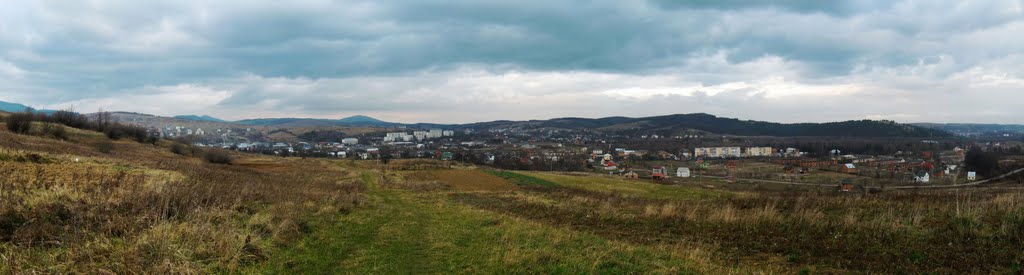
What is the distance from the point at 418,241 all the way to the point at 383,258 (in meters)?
2.07

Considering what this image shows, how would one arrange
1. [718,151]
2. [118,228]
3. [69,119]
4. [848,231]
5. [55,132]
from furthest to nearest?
[718,151] → [69,119] → [55,132] → [848,231] → [118,228]

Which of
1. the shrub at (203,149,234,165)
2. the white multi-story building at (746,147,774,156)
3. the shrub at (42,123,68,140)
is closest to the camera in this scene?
the shrub at (42,123,68,140)

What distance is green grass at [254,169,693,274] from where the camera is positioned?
28.0 feet

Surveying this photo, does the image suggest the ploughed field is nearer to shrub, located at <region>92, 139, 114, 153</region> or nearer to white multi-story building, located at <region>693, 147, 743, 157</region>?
shrub, located at <region>92, 139, 114, 153</region>

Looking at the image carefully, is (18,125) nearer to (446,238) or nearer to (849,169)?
(446,238)

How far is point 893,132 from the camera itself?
187 metres

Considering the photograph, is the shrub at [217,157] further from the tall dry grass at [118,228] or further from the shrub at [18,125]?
the tall dry grass at [118,228]

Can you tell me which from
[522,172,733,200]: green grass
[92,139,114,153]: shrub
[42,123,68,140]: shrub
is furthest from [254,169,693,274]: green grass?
[42,123,68,140]: shrub

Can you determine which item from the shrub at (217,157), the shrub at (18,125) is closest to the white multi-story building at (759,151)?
the shrub at (217,157)

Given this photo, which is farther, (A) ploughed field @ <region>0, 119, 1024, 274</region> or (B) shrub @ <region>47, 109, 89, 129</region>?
(B) shrub @ <region>47, 109, 89, 129</region>

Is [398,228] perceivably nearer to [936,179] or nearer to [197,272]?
[197,272]

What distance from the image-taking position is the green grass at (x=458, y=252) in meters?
8.52

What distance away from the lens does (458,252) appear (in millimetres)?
10305

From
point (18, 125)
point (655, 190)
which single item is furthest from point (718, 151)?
point (18, 125)
